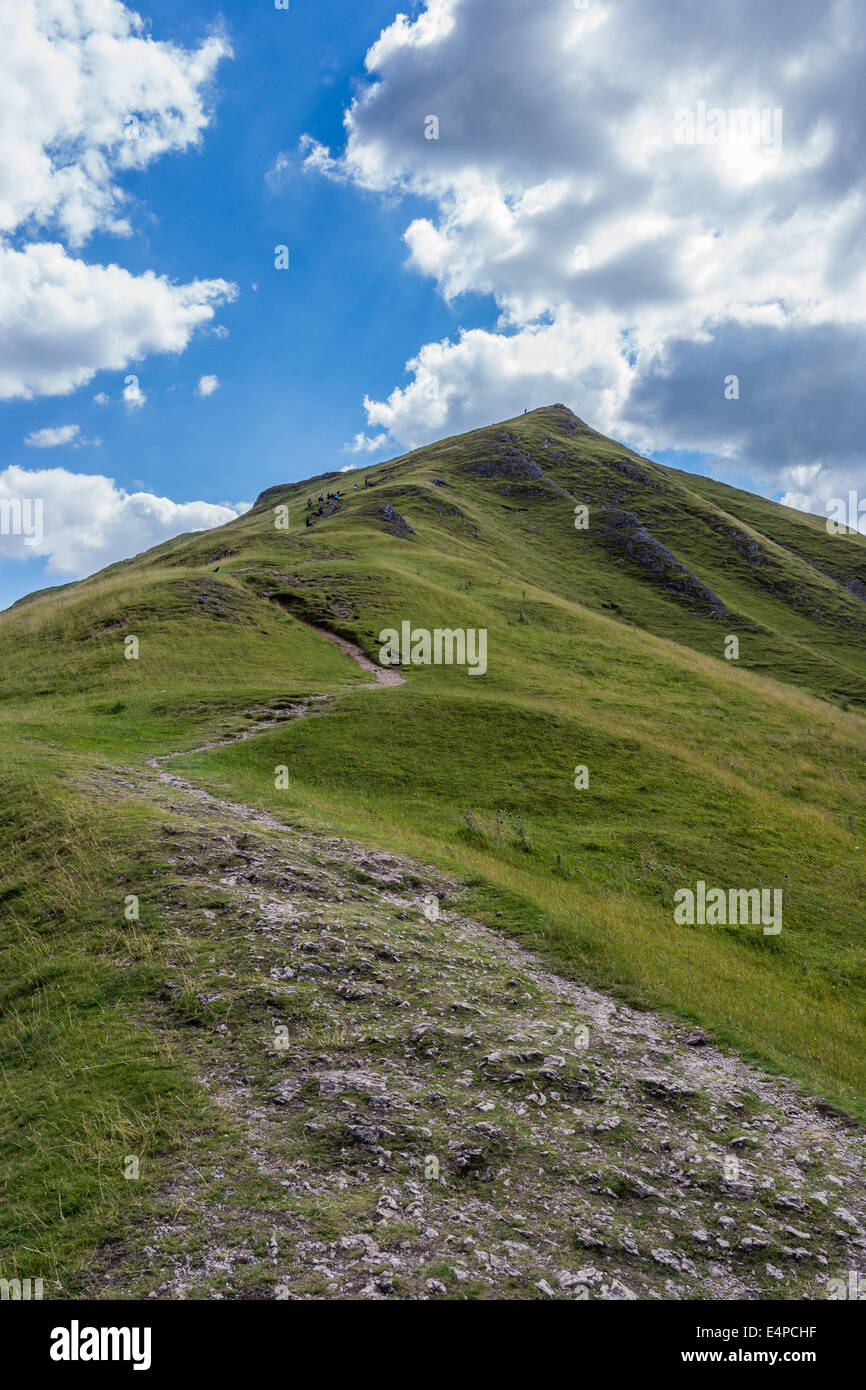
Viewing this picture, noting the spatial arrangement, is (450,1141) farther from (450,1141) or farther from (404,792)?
(404,792)

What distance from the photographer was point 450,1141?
8820 millimetres

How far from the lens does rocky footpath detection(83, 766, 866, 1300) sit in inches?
273

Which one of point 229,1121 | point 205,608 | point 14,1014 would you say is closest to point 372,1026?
point 229,1121

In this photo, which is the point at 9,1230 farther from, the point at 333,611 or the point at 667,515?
the point at 667,515

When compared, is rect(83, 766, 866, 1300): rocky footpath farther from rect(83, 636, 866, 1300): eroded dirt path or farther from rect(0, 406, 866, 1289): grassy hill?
rect(0, 406, 866, 1289): grassy hill

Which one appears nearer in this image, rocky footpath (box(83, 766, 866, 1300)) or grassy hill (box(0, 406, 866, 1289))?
rocky footpath (box(83, 766, 866, 1300))

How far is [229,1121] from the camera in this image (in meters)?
8.74

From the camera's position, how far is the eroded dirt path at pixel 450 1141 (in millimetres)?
6934

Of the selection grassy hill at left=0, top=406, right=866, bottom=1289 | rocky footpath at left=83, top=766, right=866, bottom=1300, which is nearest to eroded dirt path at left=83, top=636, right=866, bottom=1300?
rocky footpath at left=83, top=766, right=866, bottom=1300

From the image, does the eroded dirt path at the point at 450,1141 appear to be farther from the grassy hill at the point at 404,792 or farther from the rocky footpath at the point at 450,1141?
the grassy hill at the point at 404,792

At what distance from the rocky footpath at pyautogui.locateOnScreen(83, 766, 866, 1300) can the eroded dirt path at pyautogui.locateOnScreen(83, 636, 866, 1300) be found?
30 mm

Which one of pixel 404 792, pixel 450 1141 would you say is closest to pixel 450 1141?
pixel 450 1141
